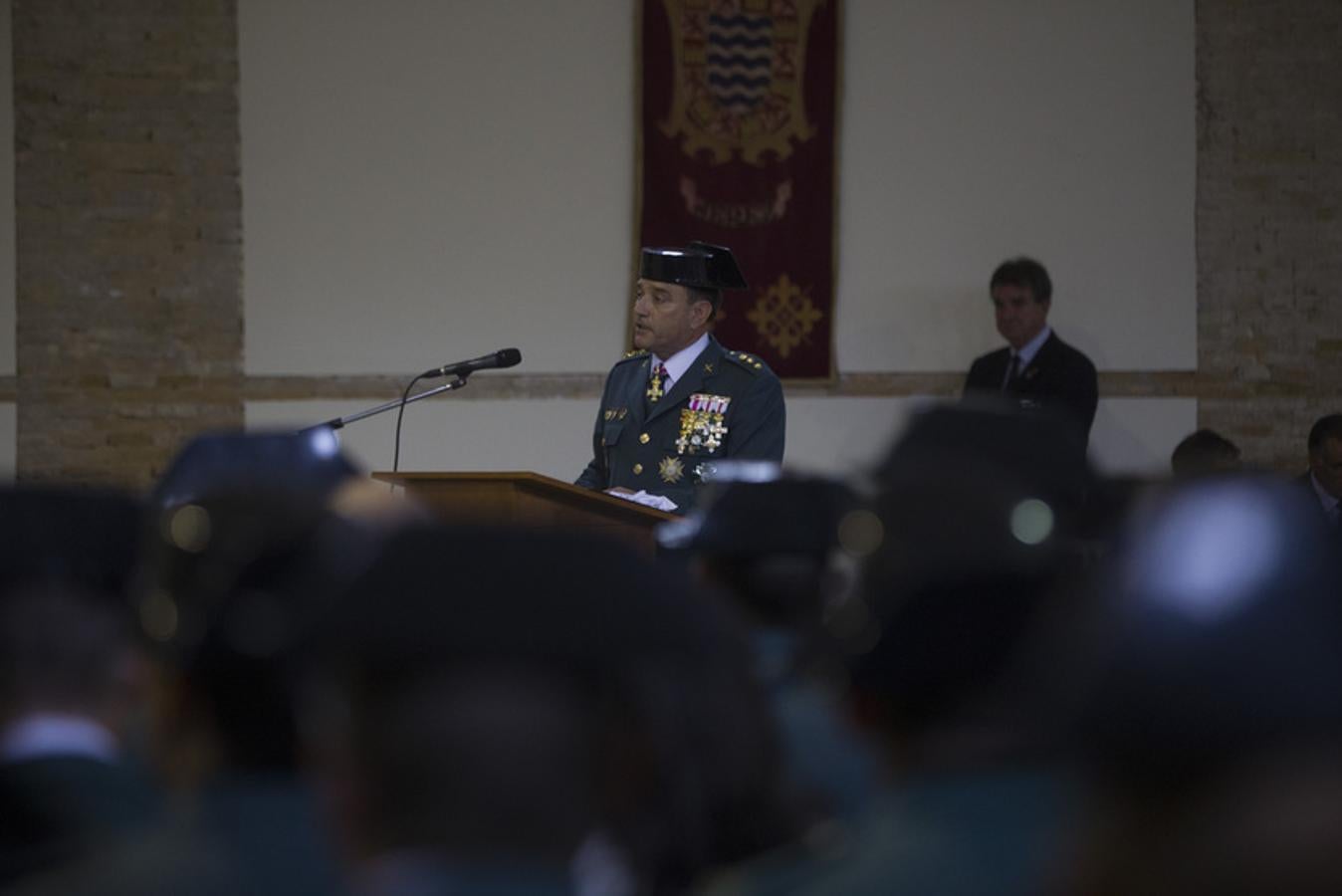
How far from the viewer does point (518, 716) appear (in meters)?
1.21

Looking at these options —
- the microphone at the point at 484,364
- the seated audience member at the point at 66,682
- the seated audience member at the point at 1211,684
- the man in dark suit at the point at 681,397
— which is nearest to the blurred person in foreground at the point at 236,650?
the seated audience member at the point at 66,682

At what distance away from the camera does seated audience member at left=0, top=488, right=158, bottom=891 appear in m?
1.46

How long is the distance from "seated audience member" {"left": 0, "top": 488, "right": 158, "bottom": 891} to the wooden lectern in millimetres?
2591

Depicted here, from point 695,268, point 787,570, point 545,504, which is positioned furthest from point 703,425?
point 787,570

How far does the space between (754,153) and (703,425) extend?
122 inches

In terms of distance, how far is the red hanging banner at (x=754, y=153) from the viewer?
7773mm

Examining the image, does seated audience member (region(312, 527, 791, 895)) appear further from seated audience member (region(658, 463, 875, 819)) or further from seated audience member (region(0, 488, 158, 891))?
seated audience member (region(658, 463, 875, 819))

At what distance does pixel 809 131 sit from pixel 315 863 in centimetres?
688

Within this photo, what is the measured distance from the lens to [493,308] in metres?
7.96

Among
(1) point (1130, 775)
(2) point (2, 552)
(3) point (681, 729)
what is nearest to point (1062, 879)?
(1) point (1130, 775)

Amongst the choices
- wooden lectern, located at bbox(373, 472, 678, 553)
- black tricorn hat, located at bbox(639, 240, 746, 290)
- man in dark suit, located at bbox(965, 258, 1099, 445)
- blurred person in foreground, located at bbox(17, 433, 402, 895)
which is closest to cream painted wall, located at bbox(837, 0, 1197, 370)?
man in dark suit, located at bbox(965, 258, 1099, 445)

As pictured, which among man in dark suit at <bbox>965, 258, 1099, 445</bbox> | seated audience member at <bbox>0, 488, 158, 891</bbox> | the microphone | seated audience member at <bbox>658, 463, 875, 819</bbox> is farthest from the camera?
man in dark suit at <bbox>965, 258, 1099, 445</bbox>

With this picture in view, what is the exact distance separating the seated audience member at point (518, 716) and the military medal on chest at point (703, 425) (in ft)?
12.2

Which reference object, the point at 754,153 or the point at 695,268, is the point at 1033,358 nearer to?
the point at 754,153
